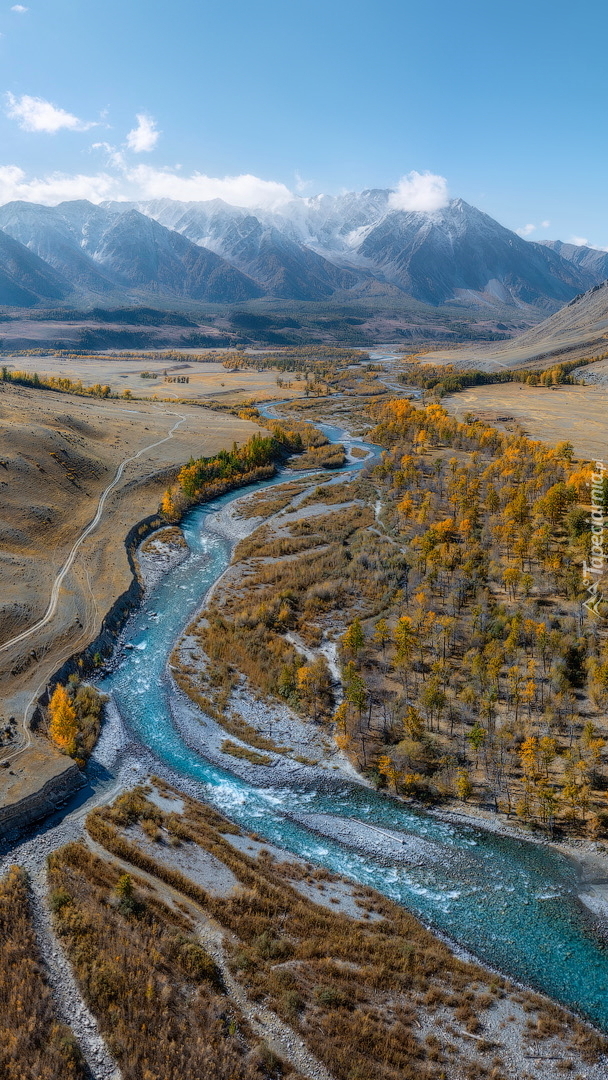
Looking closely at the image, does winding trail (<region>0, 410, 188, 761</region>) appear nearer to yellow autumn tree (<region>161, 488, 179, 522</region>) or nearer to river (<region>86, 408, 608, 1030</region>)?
river (<region>86, 408, 608, 1030</region>)

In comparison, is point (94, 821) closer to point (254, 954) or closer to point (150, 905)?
point (150, 905)

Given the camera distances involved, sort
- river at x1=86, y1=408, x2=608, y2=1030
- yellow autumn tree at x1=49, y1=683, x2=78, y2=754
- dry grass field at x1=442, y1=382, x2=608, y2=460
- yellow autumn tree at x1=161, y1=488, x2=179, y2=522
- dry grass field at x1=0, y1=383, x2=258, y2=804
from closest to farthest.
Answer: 1. river at x1=86, y1=408, x2=608, y2=1030
2. yellow autumn tree at x1=49, y1=683, x2=78, y2=754
3. dry grass field at x1=0, y1=383, x2=258, y2=804
4. yellow autumn tree at x1=161, y1=488, x2=179, y2=522
5. dry grass field at x1=442, y1=382, x2=608, y2=460

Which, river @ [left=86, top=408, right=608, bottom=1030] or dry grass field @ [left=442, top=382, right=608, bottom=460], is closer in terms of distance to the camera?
river @ [left=86, top=408, right=608, bottom=1030]

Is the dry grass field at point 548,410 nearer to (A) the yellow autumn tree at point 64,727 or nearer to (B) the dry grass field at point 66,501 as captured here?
(B) the dry grass field at point 66,501

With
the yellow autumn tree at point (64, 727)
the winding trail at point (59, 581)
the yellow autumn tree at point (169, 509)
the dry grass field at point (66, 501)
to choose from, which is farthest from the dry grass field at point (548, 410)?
the yellow autumn tree at point (64, 727)

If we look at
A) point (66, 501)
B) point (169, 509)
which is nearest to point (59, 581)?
point (66, 501)

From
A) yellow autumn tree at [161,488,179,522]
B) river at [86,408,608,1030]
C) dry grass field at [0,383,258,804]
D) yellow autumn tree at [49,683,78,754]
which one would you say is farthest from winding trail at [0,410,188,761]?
yellow autumn tree at [161,488,179,522]
